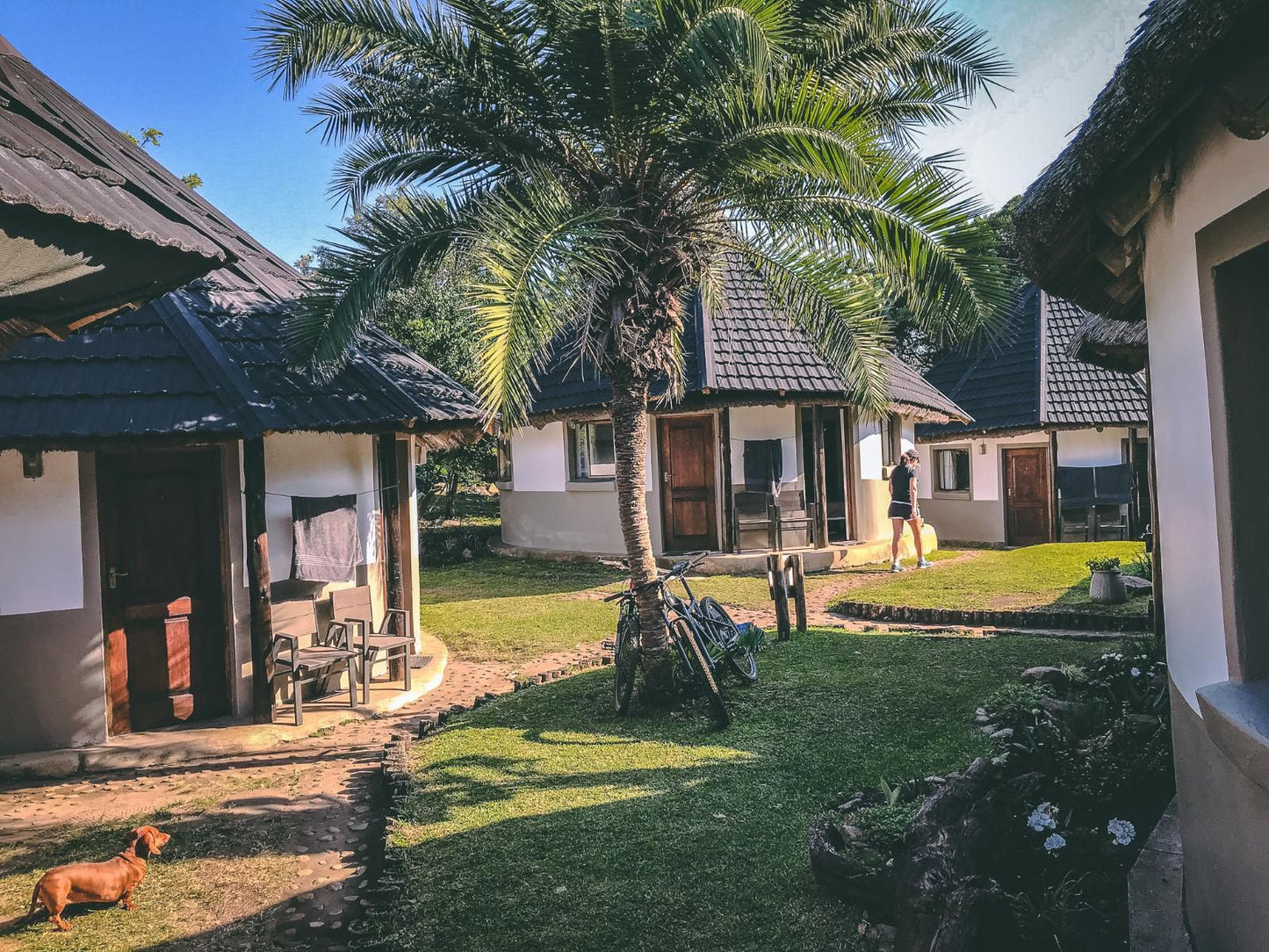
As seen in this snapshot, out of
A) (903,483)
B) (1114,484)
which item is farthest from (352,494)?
(1114,484)

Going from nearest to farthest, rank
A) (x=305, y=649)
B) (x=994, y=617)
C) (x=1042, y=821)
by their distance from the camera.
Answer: (x=1042, y=821) → (x=305, y=649) → (x=994, y=617)

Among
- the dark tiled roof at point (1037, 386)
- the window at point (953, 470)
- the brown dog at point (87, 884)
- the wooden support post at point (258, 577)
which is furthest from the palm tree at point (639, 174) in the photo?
the window at point (953, 470)

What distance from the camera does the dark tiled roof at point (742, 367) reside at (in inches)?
595

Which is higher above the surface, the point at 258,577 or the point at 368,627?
the point at 258,577

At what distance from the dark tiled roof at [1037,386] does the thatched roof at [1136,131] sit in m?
14.8

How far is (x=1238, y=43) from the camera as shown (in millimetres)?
2207

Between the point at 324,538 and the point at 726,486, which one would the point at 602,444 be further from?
the point at 324,538

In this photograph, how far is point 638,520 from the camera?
7.54m

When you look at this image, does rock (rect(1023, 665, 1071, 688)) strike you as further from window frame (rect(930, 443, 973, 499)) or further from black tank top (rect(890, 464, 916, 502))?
window frame (rect(930, 443, 973, 499))

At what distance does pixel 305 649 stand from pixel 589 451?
9.74 metres

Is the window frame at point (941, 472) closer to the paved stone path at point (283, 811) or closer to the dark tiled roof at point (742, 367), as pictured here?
the dark tiled roof at point (742, 367)

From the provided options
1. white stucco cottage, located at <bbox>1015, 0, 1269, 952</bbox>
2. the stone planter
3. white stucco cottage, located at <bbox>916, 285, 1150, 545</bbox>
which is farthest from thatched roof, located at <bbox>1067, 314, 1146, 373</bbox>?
white stucco cottage, located at <bbox>916, 285, 1150, 545</bbox>

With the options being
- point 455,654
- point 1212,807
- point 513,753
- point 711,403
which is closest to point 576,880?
point 513,753

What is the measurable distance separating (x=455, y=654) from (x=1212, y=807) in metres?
8.40
